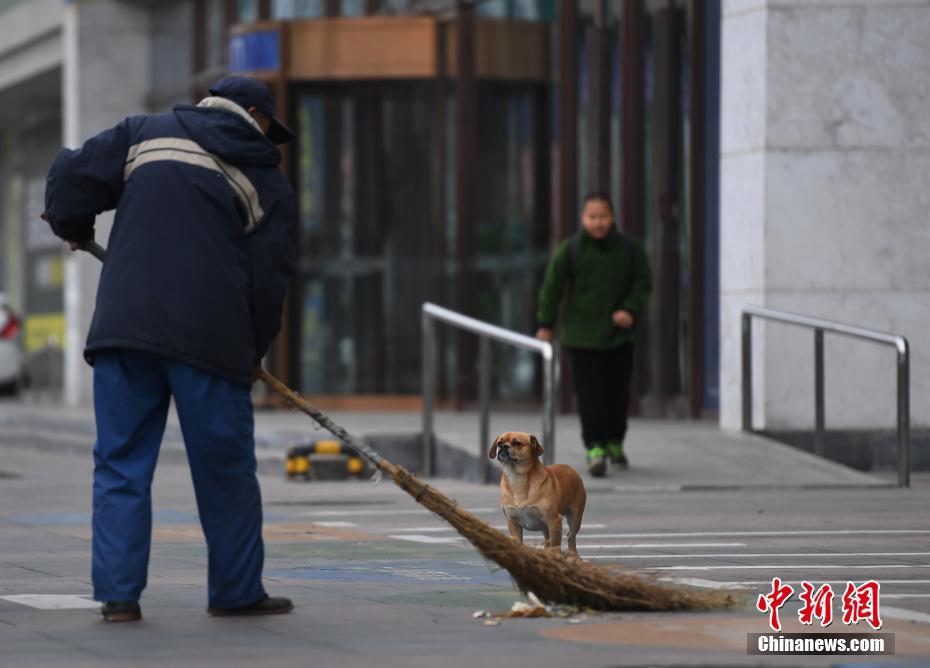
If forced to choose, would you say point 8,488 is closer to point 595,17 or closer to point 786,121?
point 786,121

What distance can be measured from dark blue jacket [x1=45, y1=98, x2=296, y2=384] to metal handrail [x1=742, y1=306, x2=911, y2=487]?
7974mm

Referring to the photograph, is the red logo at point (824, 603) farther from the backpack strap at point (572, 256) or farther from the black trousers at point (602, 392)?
the backpack strap at point (572, 256)

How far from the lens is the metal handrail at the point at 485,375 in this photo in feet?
45.5

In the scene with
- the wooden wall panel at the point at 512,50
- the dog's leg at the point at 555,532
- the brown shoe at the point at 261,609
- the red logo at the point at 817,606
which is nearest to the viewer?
the red logo at the point at 817,606

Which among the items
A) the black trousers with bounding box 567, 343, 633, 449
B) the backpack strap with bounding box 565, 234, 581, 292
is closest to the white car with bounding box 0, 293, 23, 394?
the backpack strap with bounding box 565, 234, 581, 292

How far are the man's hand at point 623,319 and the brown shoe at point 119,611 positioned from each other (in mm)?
7500

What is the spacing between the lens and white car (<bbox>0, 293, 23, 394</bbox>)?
33562mm

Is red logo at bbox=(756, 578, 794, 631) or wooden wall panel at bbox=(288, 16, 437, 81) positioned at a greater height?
wooden wall panel at bbox=(288, 16, 437, 81)

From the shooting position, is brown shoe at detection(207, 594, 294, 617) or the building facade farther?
the building facade

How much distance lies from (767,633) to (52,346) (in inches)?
972

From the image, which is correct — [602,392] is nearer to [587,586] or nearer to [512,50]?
[587,586]

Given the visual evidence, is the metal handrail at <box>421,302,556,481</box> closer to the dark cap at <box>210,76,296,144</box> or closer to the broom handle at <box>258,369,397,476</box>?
the broom handle at <box>258,369,397,476</box>

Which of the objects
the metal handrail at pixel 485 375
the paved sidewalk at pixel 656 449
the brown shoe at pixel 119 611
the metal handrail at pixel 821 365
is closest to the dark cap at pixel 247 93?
the brown shoe at pixel 119 611

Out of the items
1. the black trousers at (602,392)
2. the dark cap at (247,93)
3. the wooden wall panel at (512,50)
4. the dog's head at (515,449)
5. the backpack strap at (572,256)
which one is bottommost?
the black trousers at (602,392)
